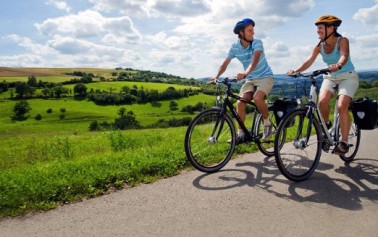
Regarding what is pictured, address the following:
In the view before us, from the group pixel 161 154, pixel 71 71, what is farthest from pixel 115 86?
pixel 161 154

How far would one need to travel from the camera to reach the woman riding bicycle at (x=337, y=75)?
20.2 feet

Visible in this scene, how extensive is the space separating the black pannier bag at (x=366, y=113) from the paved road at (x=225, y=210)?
967 mm

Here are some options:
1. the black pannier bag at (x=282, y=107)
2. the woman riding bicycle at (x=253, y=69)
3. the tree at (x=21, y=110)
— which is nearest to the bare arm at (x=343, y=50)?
the black pannier bag at (x=282, y=107)

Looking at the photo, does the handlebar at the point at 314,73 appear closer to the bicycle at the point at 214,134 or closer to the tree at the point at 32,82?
the bicycle at the point at 214,134

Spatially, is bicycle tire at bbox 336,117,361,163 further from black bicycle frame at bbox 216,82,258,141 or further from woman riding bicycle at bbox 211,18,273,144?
black bicycle frame at bbox 216,82,258,141

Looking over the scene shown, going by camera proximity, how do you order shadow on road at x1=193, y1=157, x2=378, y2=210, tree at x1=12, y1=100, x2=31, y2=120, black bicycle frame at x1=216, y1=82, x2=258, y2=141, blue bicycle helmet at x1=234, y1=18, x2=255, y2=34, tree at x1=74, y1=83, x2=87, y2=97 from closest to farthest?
shadow on road at x1=193, y1=157, x2=378, y2=210 < black bicycle frame at x1=216, y1=82, x2=258, y2=141 < blue bicycle helmet at x1=234, y1=18, x2=255, y2=34 < tree at x1=12, y1=100, x2=31, y2=120 < tree at x1=74, y1=83, x2=87, y2=97

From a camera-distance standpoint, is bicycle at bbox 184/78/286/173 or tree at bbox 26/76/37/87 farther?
tree at bbox 26/76/37/87

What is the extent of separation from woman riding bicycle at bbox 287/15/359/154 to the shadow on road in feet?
1.73

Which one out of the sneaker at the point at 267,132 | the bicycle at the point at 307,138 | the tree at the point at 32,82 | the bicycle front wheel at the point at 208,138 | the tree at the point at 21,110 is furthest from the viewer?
the tree at the point at 32,82

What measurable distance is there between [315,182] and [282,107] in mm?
1751

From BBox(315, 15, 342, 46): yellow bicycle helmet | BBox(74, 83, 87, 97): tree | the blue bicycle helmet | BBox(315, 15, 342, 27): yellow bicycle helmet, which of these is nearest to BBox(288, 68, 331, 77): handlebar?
BBox(315, 15, 342, 46): yellow bicycle helmet

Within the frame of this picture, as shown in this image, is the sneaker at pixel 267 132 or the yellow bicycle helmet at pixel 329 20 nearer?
the yellow bicycle helmet at pixel 329 20

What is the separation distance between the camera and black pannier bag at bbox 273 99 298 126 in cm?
690

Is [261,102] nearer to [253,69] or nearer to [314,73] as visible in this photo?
[253,69]
